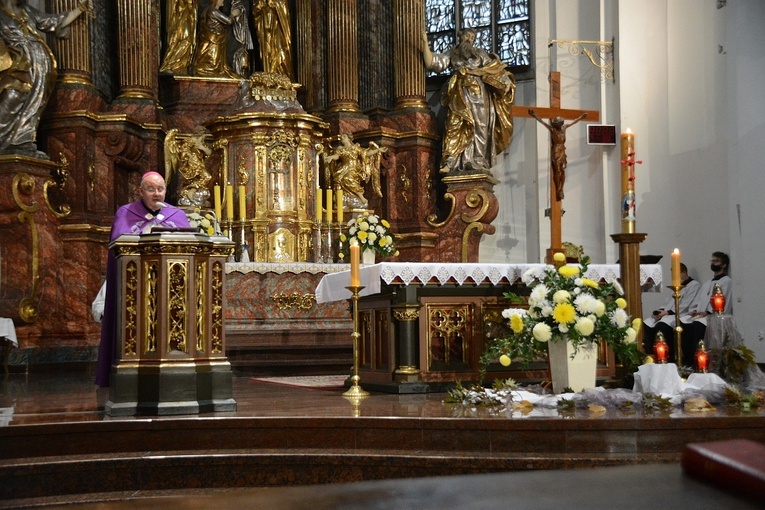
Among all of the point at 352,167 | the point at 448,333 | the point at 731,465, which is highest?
the point at 352,167

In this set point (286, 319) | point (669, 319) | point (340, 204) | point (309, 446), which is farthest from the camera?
point (340, 204)

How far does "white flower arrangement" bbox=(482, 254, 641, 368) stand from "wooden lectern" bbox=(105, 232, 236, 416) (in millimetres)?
2035

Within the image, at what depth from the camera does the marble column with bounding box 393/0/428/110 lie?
13766 mm

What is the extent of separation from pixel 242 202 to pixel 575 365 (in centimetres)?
702

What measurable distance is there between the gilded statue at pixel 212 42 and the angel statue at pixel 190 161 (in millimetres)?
1226

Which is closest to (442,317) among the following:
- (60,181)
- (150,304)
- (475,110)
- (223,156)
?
(150,304)

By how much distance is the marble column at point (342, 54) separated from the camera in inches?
547

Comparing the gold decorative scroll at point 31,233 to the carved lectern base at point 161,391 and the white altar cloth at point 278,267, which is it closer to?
the white altar cloth at point 278,267

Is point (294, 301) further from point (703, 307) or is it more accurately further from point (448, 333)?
point (703, 307)

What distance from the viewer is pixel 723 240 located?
40.0 feet

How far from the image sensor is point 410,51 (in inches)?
543

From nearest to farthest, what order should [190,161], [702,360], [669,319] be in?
[702,360] < [669,319] < [190,161]

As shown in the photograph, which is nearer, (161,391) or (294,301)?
(161,391)

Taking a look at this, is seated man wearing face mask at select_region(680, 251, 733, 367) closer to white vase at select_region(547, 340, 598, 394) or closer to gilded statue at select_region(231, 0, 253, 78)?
white vase at select_region(547, 340, 598, 394)
